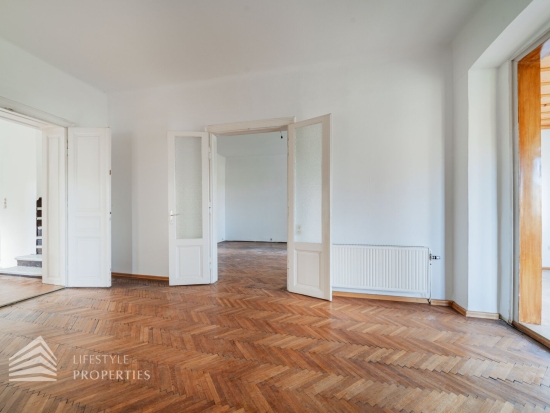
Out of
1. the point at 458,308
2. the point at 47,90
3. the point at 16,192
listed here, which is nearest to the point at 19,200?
the point at 16,192

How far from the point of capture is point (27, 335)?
242 cm

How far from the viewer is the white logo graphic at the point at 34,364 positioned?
1.80 meters

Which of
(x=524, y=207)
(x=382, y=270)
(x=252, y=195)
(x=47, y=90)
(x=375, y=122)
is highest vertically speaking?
(x=47, y=90)

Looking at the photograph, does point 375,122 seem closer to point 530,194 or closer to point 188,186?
point 530,194

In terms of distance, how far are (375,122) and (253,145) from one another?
553cm

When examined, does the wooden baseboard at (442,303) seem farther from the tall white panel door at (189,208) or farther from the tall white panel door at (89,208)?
the tall white panel door at (89,208)

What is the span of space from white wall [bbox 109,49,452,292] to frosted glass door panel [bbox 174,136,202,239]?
359mm

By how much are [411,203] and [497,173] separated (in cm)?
89

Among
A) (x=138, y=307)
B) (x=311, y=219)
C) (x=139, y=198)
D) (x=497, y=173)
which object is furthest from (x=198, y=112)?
(x=497, y=173)

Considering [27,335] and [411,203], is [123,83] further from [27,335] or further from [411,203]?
[411,203]

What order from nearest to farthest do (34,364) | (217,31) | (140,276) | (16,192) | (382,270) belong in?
1. (34,364)
2. (217,31)
3. (382,270)
4. (140,276)
5. (16,192)

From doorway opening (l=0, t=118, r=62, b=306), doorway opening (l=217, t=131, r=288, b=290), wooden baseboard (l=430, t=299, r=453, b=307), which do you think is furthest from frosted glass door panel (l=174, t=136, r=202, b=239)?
doorway opening (l=217, t=131, r=288, b=290)

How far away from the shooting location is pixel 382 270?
3.28 m
